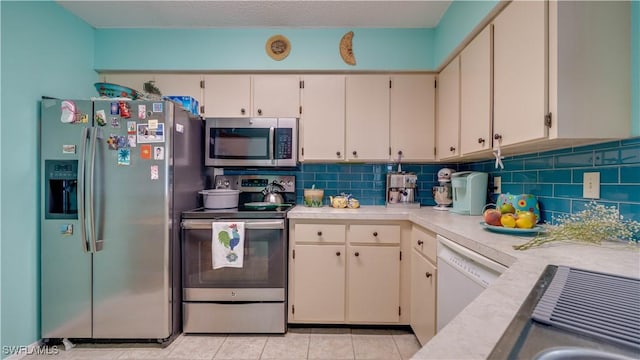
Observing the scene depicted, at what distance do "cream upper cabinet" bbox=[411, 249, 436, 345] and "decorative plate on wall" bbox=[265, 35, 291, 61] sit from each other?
1905mm

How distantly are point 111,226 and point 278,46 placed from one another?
6.09ft

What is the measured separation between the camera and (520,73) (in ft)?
4.33

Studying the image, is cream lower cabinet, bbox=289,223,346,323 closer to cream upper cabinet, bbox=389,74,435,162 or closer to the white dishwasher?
the white dishwasher

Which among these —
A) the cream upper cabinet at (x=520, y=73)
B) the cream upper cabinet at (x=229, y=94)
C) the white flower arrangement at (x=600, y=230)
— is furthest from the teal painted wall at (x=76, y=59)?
the white flower arrangement at (x=600, y=230)

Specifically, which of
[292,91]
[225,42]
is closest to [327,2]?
[292,91]

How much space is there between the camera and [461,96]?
Result: 1.96 meters

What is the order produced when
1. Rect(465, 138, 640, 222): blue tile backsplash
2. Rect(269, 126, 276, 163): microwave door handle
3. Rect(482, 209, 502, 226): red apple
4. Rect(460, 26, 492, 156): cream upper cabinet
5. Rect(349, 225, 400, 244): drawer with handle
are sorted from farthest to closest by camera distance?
1. Rect(269, 126, 276, 163): microwave door handle
2. Rect(349, 225, 400, 244): drawer with handle
3. Rect(460, 26, 492, 156): cream upper cabinet
4. Rect(482, 209, 502, 226): red apple
5. Rect(465, 138, 640, 222): blue tile backsplash

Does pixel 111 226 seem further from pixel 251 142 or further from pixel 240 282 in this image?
pixel 251 142

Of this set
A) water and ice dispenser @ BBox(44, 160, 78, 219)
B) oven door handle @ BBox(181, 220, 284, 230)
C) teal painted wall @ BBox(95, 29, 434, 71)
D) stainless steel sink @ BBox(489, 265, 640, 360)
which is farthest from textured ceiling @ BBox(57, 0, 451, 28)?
stainless steel sink @ BBox(489, 265, 640, 360)

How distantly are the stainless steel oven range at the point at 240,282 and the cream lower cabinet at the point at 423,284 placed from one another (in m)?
0.92

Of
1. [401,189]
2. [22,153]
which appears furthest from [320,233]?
[22,153]

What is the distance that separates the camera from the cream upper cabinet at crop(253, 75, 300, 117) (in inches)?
95.2

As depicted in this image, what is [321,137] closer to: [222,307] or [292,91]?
[292,91]

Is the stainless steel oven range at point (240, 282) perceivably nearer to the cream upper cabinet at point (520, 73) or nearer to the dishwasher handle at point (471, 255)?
the dishwasher handle at point (471, 255)
